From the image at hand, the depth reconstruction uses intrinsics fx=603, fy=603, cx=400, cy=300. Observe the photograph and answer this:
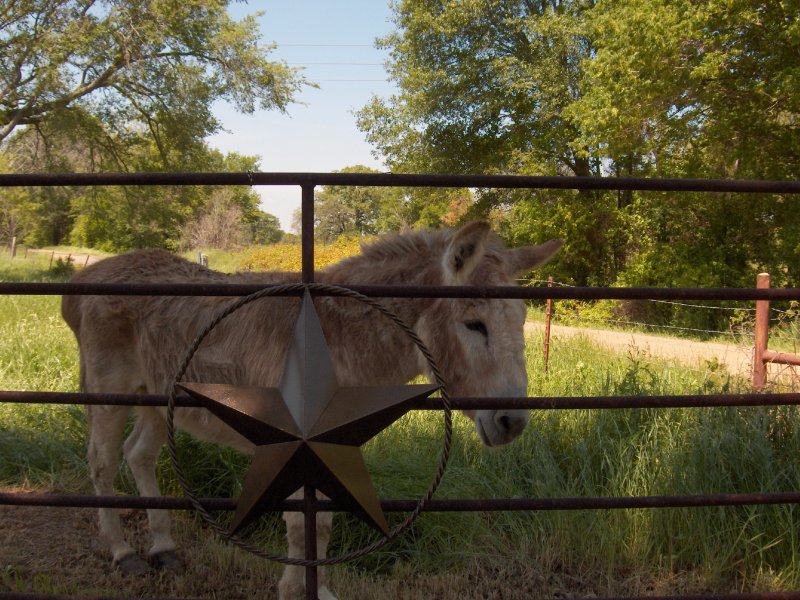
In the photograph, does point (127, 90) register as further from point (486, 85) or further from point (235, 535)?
point (235, 535)

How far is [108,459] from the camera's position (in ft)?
13.5

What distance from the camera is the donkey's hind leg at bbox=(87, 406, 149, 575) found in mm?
4000

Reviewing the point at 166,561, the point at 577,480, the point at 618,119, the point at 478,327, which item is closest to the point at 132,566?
the point at 166,561

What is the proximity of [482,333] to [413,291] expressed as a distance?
3.16 feet

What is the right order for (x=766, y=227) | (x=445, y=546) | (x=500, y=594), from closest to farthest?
(x=500, y=594)
(x=445, y=546)
(x=766, y=227)

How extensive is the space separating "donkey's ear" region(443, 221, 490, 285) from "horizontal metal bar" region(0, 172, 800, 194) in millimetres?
484

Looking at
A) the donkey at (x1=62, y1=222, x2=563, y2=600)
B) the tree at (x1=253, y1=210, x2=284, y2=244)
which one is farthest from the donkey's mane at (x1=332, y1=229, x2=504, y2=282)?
the tree at (x1=253, y1=210, x2=284, y2=244)

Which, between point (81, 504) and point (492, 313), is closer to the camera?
point (81, 504)

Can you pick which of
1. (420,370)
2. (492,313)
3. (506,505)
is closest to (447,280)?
(492,313)

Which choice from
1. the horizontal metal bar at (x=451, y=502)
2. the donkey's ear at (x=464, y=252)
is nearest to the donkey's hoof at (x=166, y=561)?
the horizontal metal bar at (x=451, y=502)

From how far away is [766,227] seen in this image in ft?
57.9

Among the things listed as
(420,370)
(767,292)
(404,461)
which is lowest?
(404,461)

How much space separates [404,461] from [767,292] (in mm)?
3398

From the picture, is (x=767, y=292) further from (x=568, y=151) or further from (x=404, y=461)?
(x=568, y=151)
